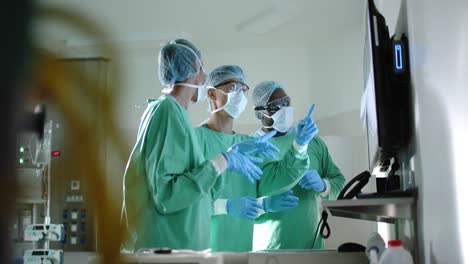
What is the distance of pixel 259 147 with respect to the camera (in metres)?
2.97

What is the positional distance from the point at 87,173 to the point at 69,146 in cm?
3

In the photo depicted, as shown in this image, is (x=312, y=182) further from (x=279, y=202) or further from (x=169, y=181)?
(x=169, y=181)

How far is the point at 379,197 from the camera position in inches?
72.6

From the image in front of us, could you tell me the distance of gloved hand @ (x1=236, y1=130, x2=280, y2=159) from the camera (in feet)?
9.39

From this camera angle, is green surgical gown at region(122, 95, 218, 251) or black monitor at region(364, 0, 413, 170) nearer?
black monitor at region(364, 0, 413, 170)

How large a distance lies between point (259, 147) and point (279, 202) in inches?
13.2

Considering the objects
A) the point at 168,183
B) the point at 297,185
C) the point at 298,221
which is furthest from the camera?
the point at 297,185

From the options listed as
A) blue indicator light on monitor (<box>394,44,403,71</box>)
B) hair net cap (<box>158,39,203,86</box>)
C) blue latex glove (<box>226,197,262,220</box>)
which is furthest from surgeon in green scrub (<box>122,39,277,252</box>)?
blue indicator light on monitor (<box>394,44,403,71</box>)

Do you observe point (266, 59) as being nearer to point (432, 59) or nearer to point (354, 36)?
point (354, 36)

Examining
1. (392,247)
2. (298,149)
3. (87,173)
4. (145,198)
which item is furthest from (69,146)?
(298,149)

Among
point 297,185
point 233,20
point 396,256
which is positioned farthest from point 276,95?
point 396,256

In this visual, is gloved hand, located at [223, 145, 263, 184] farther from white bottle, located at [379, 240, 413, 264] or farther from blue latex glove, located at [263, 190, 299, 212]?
white bottle, located at [379, 240, 413, 264]

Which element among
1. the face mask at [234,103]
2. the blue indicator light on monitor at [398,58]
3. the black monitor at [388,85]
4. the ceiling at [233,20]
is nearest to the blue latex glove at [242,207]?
the face mask at [234,103]

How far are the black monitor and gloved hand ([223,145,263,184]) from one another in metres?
→ 0.75
